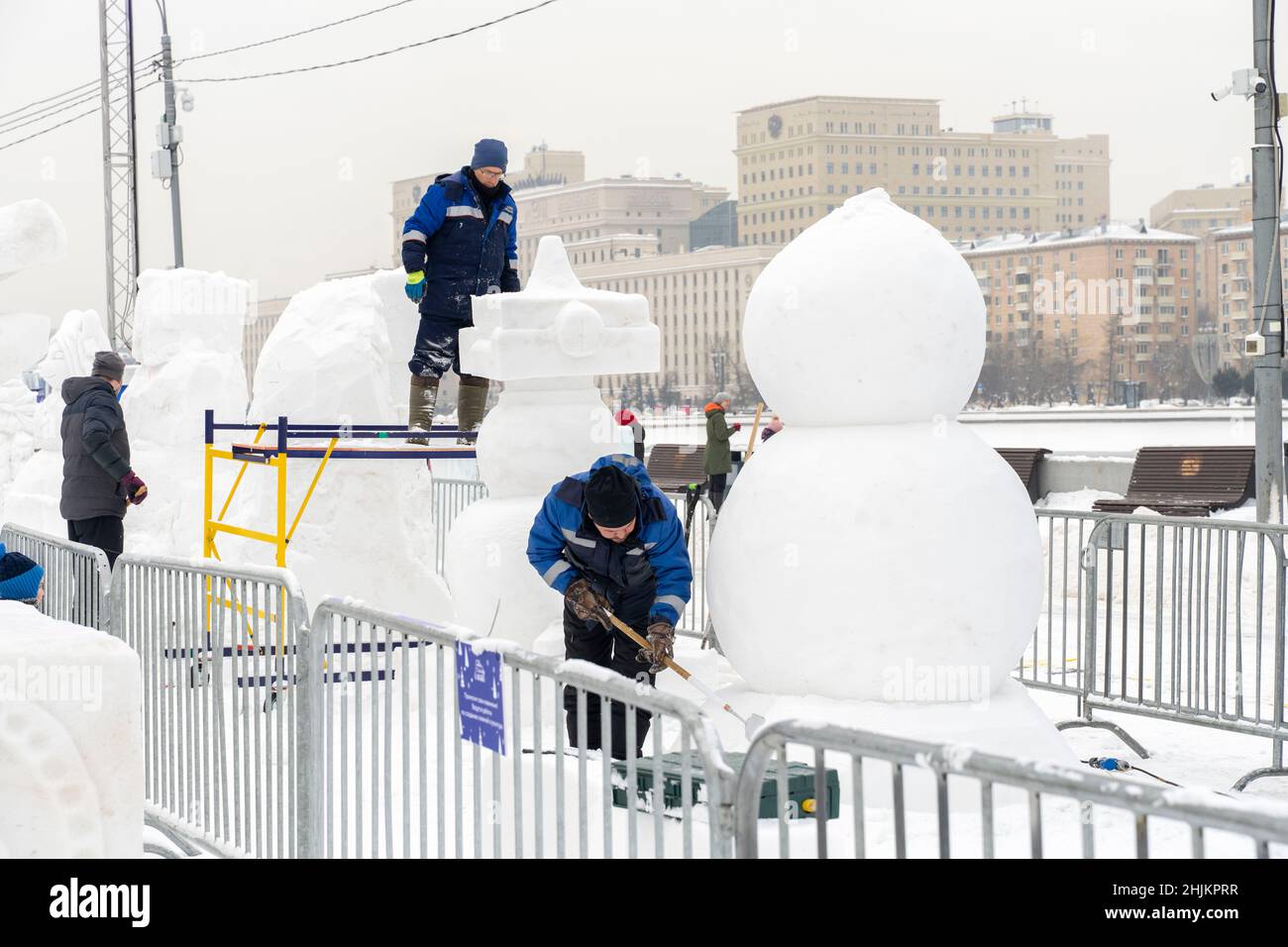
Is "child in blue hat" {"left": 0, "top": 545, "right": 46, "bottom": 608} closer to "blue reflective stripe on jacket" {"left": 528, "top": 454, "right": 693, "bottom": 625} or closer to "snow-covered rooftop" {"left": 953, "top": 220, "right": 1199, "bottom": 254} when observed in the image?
"blue reflective stripe on jacket" {"left": 528, "top": 454, "right": 693, "bottom": 625}

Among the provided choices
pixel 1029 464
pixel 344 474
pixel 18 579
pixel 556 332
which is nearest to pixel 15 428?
pixel 344 474

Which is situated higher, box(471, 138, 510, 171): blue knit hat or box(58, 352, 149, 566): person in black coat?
box(471, 138, 510, 171): blue knit hat

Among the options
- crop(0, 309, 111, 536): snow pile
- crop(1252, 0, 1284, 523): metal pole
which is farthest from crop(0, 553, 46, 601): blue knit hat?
crop(1252, 0, 1284, 523): metal pole

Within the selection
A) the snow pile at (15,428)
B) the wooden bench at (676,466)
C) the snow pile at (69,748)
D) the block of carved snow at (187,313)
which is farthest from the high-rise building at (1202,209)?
the snow pile at (69,748)

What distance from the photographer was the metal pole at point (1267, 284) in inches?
449

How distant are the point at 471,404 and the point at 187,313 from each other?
521cm

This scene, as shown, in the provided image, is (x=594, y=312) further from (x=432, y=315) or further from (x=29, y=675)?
(x=29, y=675)

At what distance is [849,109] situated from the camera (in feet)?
380

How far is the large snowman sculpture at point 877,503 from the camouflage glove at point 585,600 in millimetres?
→ 485

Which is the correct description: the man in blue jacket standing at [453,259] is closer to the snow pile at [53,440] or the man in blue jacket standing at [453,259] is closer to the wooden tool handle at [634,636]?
the wooden tool handle at [634,636]

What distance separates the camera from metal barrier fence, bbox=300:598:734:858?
130 inches

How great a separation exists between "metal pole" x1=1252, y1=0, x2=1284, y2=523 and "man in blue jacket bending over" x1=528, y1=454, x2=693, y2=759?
22.9 feet

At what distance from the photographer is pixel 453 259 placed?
787 centimetres
